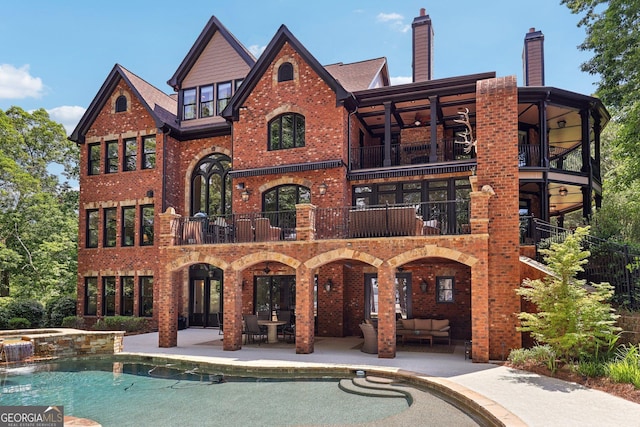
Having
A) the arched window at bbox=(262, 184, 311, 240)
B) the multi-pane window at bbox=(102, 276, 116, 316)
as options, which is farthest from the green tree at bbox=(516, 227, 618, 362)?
the multi-pane window at bbox=(102, 276, 116, 316)

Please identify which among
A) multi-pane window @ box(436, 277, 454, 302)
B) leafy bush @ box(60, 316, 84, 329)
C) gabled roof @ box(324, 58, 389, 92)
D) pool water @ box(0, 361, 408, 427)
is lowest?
leafy bush @ box(60, 316, 84, 329)

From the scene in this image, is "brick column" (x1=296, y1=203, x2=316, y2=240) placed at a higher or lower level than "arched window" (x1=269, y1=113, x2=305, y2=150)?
lower

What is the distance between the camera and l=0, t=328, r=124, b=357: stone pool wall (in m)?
13.6

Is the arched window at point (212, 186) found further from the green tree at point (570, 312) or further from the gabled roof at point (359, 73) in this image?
the green tree at point (570, 312)

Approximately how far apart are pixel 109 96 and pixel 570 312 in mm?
20272

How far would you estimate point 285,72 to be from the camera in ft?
57.8

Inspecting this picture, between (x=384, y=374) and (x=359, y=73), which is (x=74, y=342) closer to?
(x=384, y=374)

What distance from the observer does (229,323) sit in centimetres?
1414

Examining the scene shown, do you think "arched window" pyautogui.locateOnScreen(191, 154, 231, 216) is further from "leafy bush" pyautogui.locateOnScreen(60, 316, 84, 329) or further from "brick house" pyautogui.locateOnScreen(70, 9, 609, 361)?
"leafy bush" pyautogui.locateOnScreen(60, 316, 84, 329)

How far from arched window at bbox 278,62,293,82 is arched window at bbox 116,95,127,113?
799 cm

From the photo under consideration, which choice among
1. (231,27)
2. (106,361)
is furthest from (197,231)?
(231,27)

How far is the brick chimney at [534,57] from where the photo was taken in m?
19.1

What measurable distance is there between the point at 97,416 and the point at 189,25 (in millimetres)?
18556

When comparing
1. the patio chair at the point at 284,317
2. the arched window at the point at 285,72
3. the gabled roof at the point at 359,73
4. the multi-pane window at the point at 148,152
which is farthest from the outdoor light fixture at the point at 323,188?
the multi-pane window at the point at 148,152
